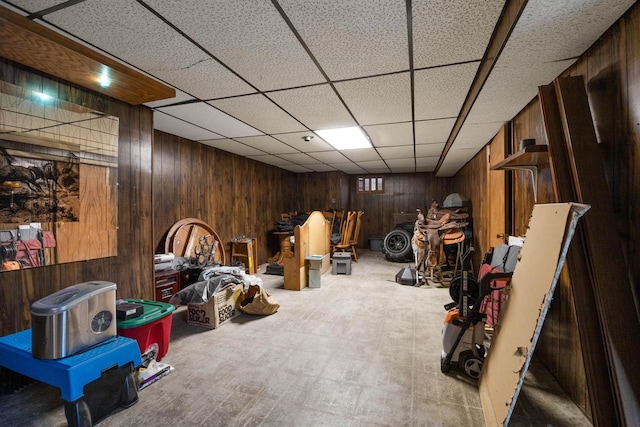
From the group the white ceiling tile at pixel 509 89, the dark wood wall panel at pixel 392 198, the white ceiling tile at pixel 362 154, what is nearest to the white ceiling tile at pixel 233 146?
the white ceiling tile at pixel 362 154

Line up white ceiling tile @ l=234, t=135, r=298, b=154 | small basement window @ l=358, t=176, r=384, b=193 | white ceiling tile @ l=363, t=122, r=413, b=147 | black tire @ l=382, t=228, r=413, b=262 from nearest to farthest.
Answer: white ceiling tile @ l=363, t=122, r=413, b=147
white ceiling tile @ l=234, t=135, r=298, b=154
black tire @ l=382, t=228, r=413, b=262
small basement window @ l=358, t=176, r=384, b=193

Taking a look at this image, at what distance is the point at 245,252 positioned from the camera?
16.5 ft

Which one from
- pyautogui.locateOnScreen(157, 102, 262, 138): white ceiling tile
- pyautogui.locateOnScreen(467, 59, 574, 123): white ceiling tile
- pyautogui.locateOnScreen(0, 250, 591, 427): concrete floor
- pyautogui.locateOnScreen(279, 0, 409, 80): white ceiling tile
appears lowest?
pyautogui.locateOnScreen(0, 250, 591, 427): concrete floor

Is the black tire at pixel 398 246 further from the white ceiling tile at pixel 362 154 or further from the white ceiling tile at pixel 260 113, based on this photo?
the white ceiling tile at pixel 260 113

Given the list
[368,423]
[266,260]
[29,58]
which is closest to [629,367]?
[368,423]

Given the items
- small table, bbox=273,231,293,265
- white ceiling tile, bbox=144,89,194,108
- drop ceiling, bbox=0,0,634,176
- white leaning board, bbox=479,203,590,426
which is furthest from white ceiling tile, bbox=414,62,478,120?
small table, bbox=273,231,293,265

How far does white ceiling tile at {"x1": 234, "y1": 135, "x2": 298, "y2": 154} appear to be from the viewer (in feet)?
13.5

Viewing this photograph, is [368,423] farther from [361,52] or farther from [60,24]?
[60,24]

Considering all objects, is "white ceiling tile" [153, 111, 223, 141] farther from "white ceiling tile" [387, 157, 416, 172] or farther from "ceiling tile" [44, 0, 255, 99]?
"white ceiling tile" [387, 157, 416, 172]

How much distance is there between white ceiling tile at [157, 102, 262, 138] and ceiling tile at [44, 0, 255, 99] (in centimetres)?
56

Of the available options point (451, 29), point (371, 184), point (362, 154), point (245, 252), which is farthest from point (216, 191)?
point (371, 184)

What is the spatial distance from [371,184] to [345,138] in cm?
451

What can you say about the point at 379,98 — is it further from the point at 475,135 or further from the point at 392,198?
the point at 392,198

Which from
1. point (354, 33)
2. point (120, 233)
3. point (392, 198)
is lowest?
point (120, 233)
